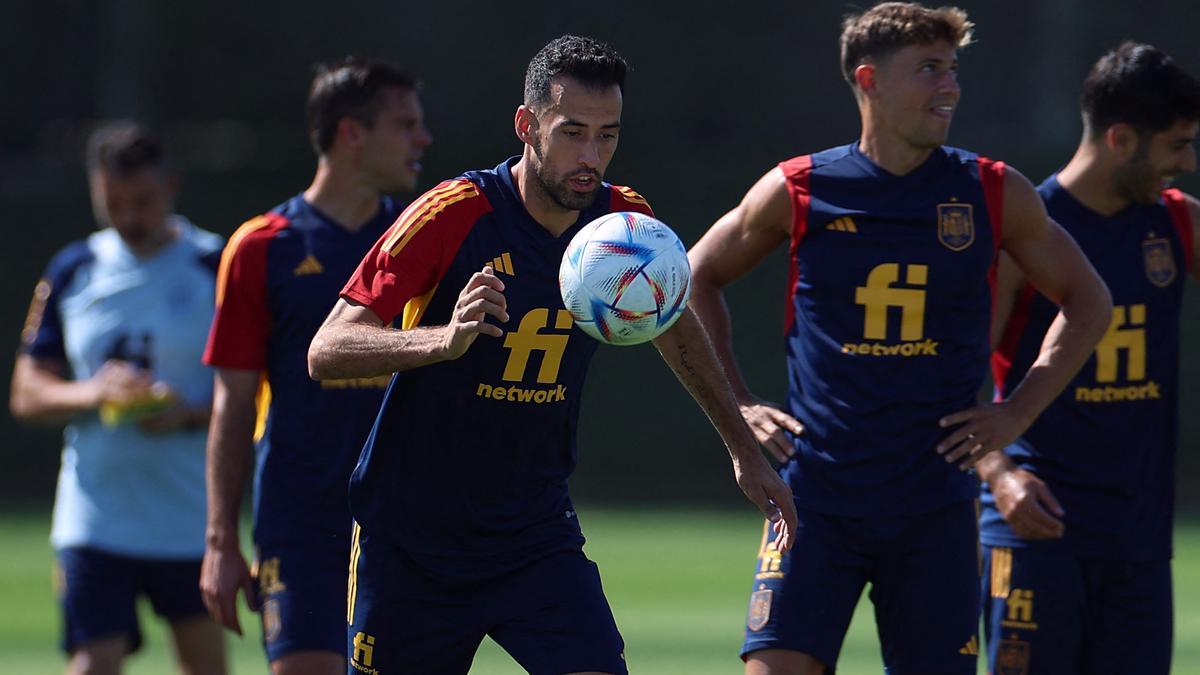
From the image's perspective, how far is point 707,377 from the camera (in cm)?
541

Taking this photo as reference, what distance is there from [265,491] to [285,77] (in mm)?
16687

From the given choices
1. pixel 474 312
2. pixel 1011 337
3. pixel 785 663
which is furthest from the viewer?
pixel 1011 337

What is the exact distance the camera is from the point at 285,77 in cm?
2242

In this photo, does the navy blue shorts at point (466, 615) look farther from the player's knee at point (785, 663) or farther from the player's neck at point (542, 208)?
the player's neck at point (542, 208)

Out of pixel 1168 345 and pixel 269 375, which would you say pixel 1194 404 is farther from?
pixel 269 375

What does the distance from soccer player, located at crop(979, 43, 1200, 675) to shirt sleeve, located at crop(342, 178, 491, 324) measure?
219cm

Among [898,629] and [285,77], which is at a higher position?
[285,77]

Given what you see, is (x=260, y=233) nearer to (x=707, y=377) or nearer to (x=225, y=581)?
(x=225, y=581)

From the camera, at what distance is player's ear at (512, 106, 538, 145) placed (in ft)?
17.2

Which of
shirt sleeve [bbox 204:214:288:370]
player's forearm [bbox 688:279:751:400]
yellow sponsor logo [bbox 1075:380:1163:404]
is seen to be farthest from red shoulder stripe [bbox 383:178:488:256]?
yellow sponsor logo [bbox 1075:380:1163:404]

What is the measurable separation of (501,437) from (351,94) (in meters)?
2.16

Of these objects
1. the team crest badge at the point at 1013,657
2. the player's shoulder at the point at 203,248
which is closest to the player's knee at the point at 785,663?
the team crest badge at the point at 1013,657

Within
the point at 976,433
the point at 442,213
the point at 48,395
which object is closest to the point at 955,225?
the point at 976,433

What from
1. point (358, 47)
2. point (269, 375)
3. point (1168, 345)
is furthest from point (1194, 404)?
point (269, 375)
